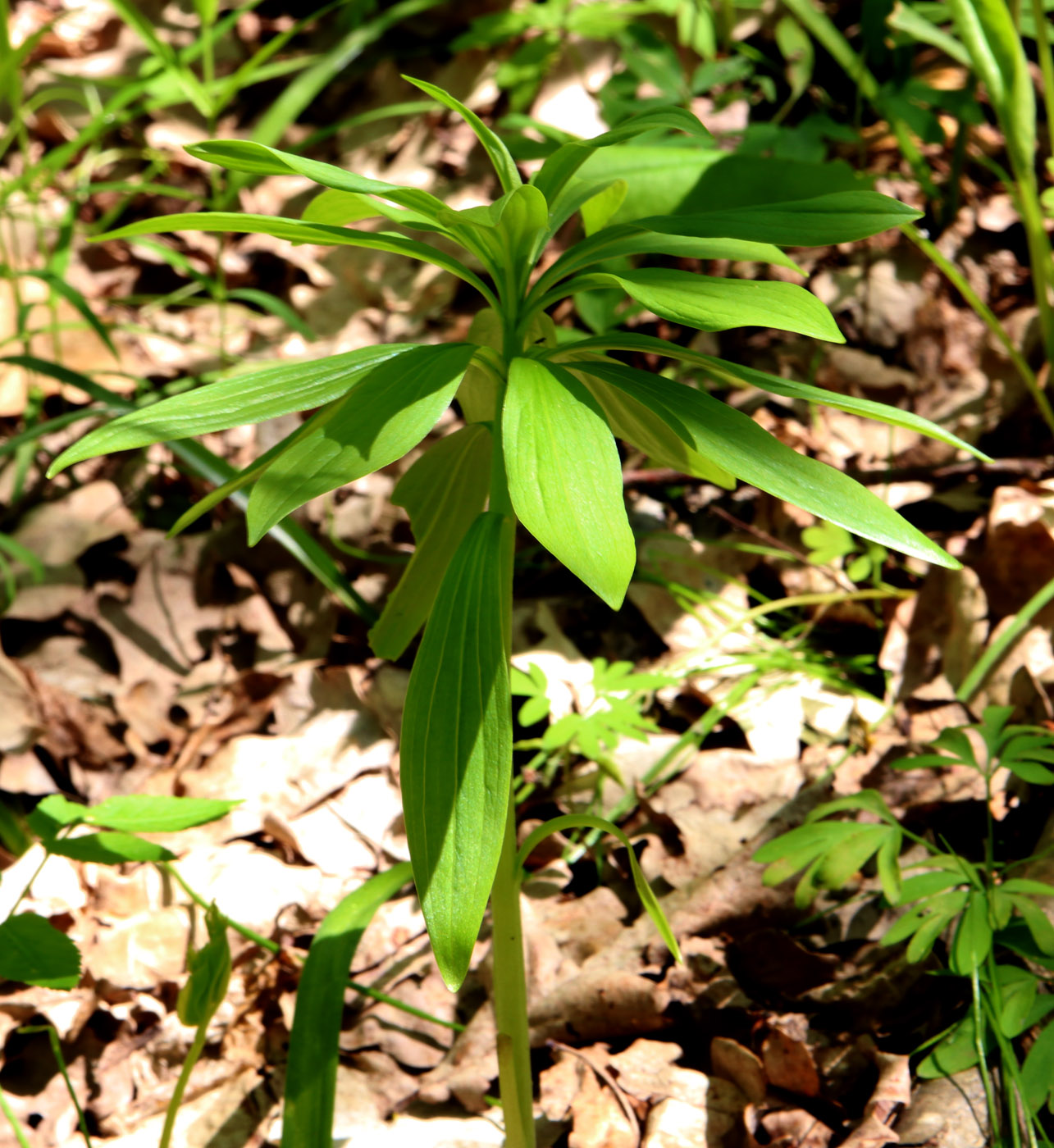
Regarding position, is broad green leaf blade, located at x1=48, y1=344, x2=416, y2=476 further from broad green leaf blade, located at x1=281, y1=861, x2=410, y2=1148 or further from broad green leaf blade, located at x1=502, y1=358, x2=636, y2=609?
broad green leaf blade, located at x1=281, y1=861, x2=410, y2=1148

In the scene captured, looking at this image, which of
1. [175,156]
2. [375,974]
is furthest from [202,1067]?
[175,156]

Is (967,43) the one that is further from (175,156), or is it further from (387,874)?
(175,156)

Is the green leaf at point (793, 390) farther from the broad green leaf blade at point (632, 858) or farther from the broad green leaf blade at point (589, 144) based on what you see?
the broad green leaf blade at point (632, 858)

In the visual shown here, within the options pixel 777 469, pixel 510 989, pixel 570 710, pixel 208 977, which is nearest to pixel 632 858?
pixel 510 989

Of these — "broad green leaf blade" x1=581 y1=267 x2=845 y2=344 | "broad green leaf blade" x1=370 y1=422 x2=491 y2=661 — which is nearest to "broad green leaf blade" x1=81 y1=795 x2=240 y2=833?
"broad green leaf blade" x1=370 y1=422 x2=491 y2=661

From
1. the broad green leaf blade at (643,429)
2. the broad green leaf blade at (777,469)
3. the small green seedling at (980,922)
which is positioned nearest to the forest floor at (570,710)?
the small green seedling at (980,922)

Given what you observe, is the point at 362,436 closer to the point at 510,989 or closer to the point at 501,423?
the point at 501,423
